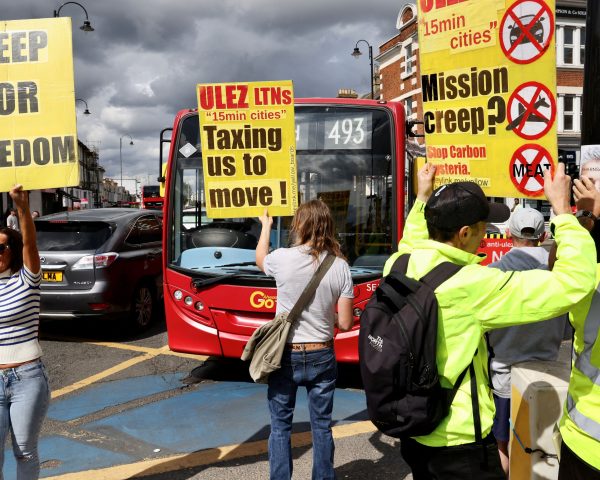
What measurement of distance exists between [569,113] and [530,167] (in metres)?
30.9

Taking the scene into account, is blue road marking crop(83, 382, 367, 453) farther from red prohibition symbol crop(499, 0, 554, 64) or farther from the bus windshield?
red prohibition symbol crop(499, 0, 554, 64)

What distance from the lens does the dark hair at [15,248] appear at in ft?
10.6

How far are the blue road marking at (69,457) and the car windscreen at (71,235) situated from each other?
3688 millimetres

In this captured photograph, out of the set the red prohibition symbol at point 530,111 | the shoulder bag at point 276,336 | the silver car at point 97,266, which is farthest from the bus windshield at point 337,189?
the shoulder bag at point 276,336

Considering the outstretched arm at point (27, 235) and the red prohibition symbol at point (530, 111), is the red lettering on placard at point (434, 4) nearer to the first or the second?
the red prohibition symbol at point (530, 111)

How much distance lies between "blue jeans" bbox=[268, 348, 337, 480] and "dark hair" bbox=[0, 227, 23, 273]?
151 cm

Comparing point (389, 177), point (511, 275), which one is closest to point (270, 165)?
point (389, 177)

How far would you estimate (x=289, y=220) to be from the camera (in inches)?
229

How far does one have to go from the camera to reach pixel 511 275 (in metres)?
2.00

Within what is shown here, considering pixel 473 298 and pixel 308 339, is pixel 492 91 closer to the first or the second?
pixel 308 339

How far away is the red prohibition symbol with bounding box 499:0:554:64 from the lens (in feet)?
12.1

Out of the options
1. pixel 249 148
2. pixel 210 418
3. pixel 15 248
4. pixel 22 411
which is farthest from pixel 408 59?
pixel 22 411

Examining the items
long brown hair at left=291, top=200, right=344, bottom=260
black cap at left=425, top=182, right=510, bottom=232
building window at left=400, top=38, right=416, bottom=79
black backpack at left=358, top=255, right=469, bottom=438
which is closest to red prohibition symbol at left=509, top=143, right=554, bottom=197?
long brown hair at left=291, top=200, right=344, bottom=260

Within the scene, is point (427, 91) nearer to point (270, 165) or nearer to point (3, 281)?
point (270, 165)
